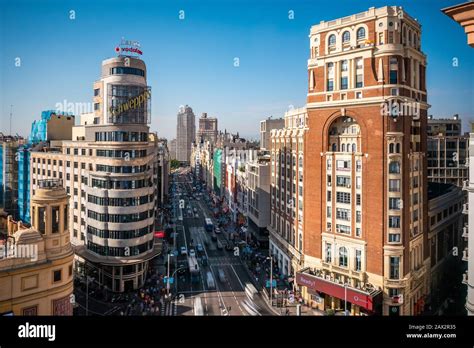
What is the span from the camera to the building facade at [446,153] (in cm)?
2130

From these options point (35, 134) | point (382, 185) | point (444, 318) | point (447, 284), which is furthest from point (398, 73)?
point (35, 134)

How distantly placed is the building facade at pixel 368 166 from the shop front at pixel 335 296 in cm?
4

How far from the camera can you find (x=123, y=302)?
16328 mm

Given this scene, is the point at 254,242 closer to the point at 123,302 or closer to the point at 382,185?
the point at 123,302

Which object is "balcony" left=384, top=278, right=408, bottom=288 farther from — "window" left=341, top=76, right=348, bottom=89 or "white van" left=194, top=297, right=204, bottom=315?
"window" left=341, top=76, right=348, bottom=89

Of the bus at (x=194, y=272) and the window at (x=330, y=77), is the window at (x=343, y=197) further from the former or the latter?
the bus at (x=194, y=272)

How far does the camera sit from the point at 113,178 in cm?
1753

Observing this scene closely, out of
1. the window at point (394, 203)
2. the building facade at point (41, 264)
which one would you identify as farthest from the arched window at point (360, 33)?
the building facade at point (41, 264)

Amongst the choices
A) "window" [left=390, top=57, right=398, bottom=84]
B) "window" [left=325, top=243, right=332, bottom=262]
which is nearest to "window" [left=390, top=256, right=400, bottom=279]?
"window" [left=325, top=243, right=332, bottom=262]

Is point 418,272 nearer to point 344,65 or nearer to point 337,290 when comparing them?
point 337,290

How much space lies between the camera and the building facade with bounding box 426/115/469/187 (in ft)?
69.9

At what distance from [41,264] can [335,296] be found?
36.3 feet

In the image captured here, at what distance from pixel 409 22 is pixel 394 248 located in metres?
9.37

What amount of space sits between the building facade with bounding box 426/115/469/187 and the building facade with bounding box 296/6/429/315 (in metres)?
7.30
